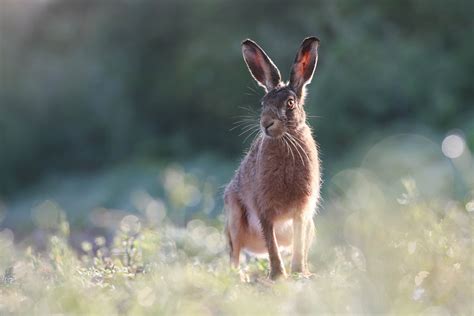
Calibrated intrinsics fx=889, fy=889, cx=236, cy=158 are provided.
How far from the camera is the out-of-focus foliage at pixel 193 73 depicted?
55.6ft

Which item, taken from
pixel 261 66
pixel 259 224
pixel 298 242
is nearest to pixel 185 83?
pixel 261 66

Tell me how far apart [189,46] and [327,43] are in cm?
421

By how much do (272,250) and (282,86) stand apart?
1291 millimetres

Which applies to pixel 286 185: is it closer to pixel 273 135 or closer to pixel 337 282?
pixel 273 135

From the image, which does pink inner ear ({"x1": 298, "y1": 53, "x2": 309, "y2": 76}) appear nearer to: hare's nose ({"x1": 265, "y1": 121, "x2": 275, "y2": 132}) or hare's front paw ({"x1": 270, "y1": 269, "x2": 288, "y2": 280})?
hare's nose ({"x1": 265, "y1": 121, "x2": 275, "y2": 132})

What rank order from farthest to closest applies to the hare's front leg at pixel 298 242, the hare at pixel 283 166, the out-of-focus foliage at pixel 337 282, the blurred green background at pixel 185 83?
1. the blurred green background at pixel 185 83
2. the hare's front leg at pixel 298 242
3. the hare at pixel 283 166
4. the out-of-focus foliage at pixel 337 282

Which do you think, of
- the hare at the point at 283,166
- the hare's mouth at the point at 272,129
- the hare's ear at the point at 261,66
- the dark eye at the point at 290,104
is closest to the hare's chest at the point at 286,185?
the hare at the point at 283,166

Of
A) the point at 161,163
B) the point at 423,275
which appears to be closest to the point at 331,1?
the point at 161,163

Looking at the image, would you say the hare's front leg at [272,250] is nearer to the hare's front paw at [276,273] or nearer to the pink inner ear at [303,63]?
the hare's front paw at [276,273]

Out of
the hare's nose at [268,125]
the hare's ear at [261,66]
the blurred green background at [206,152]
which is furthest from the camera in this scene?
the hare's ear at [261,66]

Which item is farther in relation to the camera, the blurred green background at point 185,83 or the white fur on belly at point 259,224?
the blurred green background at point 185,83

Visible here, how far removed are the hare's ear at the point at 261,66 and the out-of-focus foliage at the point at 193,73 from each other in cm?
711

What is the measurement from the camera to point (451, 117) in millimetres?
16422

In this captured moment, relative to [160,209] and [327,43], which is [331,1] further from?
[160,209]
